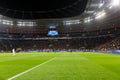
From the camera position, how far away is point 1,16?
84.7 meters

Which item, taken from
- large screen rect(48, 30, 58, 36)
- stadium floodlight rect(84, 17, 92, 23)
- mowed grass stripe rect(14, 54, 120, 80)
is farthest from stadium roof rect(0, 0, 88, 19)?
mowed grass stripe rect(14, 54, 120, 80)

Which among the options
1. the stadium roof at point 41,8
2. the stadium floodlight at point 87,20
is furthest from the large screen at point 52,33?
the stadium floodlight at point 87,20

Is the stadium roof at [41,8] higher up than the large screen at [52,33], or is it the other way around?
the stadium roof at [41,8]

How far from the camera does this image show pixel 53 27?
97125 millimetres

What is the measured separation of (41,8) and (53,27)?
1669 cm

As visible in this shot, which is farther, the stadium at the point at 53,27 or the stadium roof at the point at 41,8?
the stadium at the point at 53,27

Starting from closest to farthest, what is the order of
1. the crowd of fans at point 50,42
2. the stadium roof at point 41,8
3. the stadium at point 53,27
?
the stadium roof at point 41,8
the stadium at point 53,27
the crowd of fans at point 50,42

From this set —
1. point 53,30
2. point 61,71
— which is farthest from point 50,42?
point 61,71

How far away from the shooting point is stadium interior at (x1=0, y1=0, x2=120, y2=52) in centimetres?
7588

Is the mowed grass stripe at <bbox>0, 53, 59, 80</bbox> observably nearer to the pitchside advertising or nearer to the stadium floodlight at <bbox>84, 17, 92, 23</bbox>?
the stadium floodlight at <bbox>84, 17, 92, 23</bbox>

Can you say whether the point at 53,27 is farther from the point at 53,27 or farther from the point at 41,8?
the point at 41,8

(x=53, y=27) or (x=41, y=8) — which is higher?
(x=41, y=8)

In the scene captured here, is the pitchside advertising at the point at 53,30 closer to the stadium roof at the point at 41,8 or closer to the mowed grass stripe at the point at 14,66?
the stadium roof at the point at 41,8

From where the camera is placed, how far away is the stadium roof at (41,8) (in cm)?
7088
